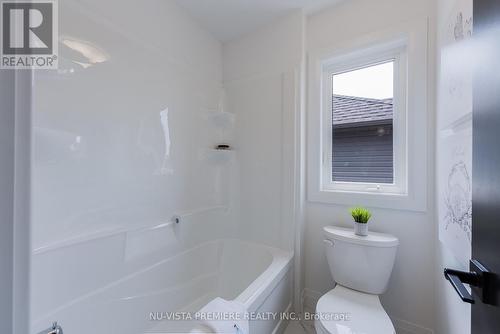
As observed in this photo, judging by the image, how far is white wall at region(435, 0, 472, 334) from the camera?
89 cm

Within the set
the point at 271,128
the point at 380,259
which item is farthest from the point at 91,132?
the point at 380,259

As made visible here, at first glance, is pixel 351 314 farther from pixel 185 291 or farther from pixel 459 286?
pixel 185 291

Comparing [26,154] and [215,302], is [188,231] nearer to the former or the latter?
[215,302]

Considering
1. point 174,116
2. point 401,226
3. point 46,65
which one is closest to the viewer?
point 46,65

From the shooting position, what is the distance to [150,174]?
1.55 meters

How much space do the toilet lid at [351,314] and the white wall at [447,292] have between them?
284mm

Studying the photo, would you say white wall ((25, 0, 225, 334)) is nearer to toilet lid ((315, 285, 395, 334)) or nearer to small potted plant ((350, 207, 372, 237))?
toilet lid ((315, 285, 395, 334))

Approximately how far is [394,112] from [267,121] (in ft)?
3.24

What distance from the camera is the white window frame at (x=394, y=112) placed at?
1611mm

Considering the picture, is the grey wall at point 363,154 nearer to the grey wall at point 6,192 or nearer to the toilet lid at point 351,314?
Result: the toilet lid at point 351,314

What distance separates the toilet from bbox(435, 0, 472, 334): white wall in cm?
25

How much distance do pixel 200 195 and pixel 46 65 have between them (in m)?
1.31

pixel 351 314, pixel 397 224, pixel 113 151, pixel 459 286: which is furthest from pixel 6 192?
pixel 397 224

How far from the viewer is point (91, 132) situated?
1.22 metres
